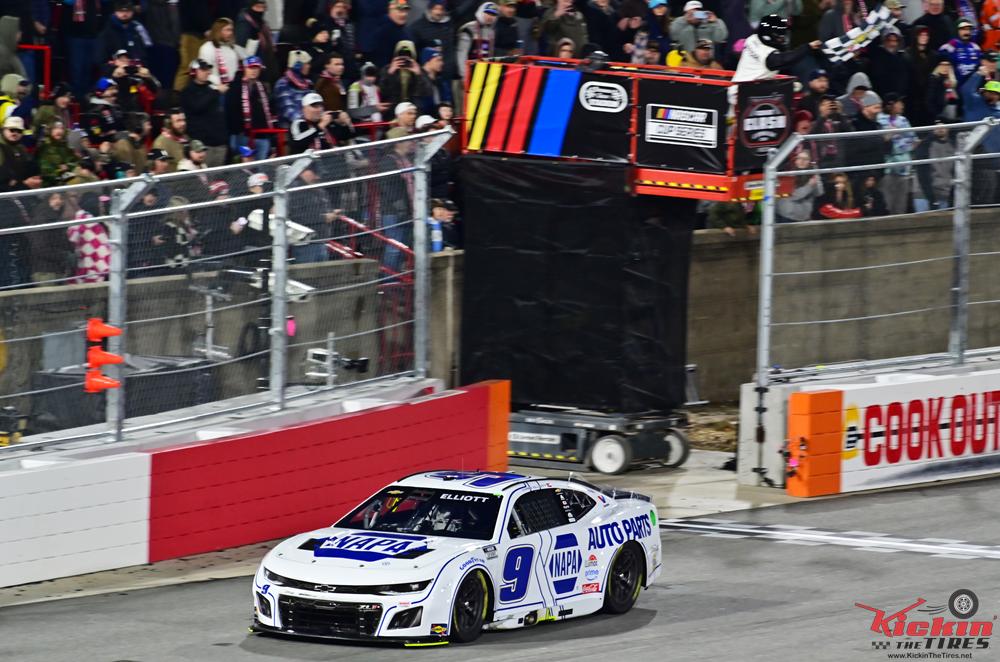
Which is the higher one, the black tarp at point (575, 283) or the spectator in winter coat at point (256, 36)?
the spectator in winter coat at point (256, 36)

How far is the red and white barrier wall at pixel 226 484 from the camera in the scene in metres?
14.0

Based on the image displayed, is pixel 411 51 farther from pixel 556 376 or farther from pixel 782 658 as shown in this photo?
pixel 782 658

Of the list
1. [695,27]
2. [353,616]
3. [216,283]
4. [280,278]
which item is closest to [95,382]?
[216,283]

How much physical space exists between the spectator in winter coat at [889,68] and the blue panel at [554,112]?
8.18 metres

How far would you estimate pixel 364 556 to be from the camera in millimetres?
Answer: 12070

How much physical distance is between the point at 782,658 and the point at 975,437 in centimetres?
852

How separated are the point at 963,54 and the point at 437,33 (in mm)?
8473

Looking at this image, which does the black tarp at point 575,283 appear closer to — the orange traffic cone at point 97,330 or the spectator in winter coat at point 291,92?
the spectator in winter coat at point 291,92

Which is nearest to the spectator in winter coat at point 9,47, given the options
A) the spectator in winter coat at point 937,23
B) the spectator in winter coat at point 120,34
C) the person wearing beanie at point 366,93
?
the spectator in winter coat at point 120,34

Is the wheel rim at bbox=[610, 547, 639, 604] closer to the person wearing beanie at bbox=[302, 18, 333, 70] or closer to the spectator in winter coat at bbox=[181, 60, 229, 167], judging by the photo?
the spectator in winter coat at bbox=[181, 60, 229, 167]

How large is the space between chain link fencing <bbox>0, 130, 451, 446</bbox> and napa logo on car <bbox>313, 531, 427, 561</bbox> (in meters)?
3.07

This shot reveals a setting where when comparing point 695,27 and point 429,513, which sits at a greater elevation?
point 695,27

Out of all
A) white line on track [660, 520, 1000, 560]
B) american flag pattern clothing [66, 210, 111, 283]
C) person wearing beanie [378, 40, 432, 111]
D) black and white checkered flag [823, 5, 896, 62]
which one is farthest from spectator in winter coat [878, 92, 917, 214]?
american flag pattern clothing [66, 210, 111, 283]

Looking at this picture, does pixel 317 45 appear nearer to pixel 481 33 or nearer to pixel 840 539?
pixel 481 33
